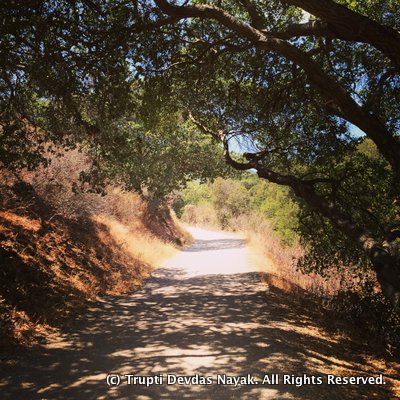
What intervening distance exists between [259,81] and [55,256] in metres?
7.54

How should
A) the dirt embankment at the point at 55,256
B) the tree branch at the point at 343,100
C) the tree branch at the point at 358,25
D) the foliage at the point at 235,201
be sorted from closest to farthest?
the tree branch at the point at 358,25
the tree branch at the point at 343,100
the dirt embankment at the point at 55,256
the foliage at the point at 235,201

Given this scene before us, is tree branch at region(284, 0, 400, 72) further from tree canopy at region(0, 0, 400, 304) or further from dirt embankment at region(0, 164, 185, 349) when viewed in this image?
dirt embankment at region(0, 164, 185, 349)

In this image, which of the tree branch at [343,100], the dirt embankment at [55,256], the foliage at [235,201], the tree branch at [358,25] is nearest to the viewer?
the tree branch at [358,25]

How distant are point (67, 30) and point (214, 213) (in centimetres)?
4614

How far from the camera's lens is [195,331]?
6492 mm

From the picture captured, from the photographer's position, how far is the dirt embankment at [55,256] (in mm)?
6562

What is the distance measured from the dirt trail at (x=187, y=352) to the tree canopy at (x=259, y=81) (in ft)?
5.56

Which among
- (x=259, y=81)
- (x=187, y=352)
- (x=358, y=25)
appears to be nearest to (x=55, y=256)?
(x=187, y=352)

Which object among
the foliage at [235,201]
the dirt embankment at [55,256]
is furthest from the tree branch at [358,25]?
the foliage at [235,201]

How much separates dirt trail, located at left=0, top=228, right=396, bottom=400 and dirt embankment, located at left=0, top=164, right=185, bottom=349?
67 cm

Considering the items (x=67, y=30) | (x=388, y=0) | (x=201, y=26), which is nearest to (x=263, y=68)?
(x=201, y=26)

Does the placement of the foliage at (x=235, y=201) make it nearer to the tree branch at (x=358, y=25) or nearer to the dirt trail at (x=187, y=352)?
the dirt trail at (x=187, y=352)

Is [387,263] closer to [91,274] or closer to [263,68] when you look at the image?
[263,68]

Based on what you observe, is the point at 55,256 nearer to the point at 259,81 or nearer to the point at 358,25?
the point at 259,81
